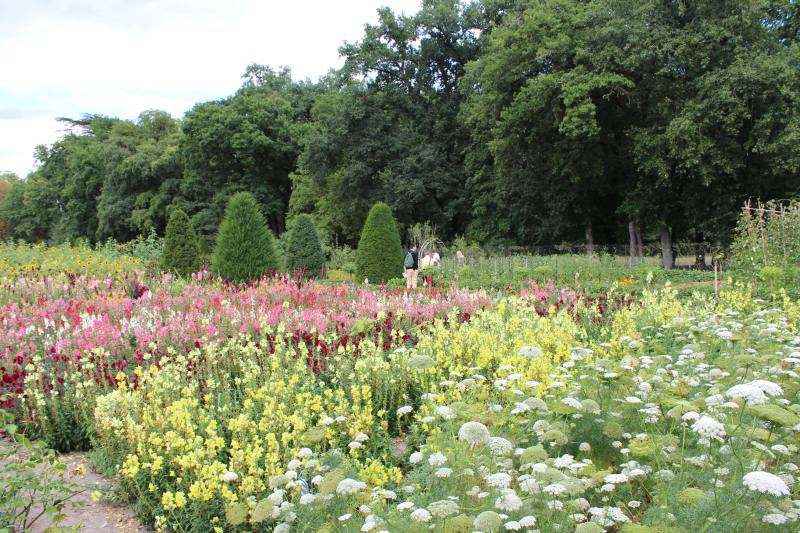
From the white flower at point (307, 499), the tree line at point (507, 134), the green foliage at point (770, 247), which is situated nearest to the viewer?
the white flower at point (307, 499)

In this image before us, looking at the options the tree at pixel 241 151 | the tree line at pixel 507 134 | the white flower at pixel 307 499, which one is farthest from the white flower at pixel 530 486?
the tree at pixel 241 151

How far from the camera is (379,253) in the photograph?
1661cm

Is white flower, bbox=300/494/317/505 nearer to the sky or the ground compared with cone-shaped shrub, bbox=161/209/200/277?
nearer to the ground

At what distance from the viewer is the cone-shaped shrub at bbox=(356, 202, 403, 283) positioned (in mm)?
16484

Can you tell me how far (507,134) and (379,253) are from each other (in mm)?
8888

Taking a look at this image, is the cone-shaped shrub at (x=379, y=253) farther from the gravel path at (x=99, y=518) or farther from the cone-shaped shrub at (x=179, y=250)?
the gravel path at (x=99, y=518)

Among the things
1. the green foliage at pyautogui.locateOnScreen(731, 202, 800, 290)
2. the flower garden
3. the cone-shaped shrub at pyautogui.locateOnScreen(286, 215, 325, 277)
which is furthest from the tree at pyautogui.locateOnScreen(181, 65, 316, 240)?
the flower garden

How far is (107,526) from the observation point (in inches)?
144

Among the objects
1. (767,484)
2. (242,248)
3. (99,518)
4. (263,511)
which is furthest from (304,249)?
(767,484)

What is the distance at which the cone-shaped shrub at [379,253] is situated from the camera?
1648cm

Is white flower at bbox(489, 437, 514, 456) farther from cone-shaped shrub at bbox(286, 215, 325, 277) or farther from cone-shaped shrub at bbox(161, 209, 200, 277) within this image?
cone-shaped shrub at bbox(286, 215, 325, 277)

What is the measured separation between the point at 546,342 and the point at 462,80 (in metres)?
21.8

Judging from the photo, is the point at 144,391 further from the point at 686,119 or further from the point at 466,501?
the point at 686,119

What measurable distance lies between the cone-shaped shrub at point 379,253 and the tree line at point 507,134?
7074 millimetres
